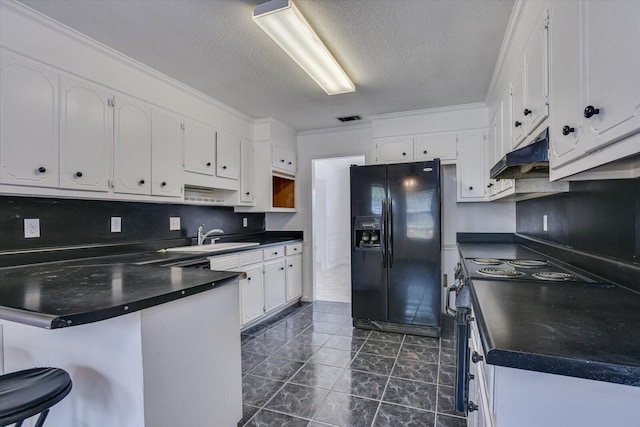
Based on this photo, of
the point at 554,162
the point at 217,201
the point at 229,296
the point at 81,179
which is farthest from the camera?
the point at 217,201

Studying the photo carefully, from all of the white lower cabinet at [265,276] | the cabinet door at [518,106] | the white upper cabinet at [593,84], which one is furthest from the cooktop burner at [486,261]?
the white lower cabinet at [265,276]

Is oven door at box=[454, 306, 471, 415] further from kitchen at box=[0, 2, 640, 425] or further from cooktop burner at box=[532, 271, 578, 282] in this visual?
kitchen at box=[0, 2, 640, 425]

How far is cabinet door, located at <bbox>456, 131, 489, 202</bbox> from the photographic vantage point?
3.43 m

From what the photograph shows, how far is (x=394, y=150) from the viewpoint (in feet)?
12.3

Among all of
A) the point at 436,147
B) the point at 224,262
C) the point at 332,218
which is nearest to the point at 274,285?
the point at 224,262

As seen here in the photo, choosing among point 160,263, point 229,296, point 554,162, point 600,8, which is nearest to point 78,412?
point 229,296

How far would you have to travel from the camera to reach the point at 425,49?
2301mm

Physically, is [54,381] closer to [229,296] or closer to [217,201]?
[229,296]

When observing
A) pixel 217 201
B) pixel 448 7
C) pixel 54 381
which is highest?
pixel 448 7

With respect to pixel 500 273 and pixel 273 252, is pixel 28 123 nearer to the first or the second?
pixel 273 252

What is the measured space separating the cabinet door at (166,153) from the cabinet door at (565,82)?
269cm

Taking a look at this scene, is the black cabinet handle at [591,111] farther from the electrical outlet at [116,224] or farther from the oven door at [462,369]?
the electrical outlet at [116,224]

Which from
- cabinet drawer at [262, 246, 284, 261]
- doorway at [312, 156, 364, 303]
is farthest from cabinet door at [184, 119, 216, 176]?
doorway at [312, 156, 364, 303]

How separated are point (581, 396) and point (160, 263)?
2363 mm
